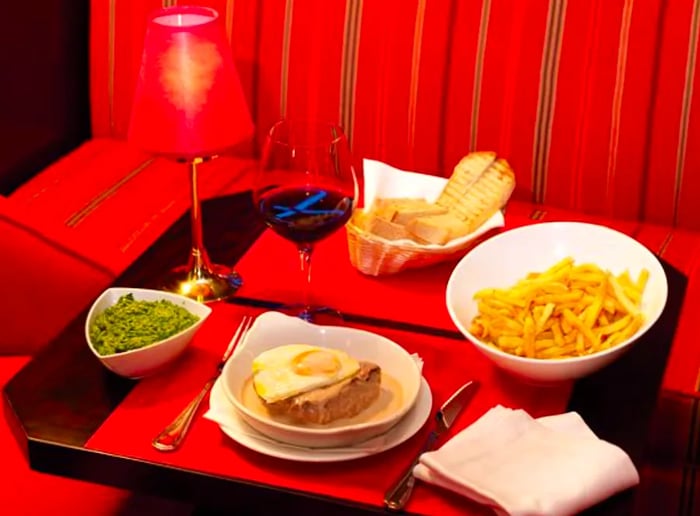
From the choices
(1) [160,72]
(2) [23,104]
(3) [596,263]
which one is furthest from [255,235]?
(2) [23,104]

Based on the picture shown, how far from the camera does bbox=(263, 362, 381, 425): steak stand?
1093 millimetres

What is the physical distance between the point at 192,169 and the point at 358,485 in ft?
1.75

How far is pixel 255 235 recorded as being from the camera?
5.21ft

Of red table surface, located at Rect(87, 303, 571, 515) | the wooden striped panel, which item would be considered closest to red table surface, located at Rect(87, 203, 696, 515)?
red table surface, located at Rect(87, 303, 571, 515)

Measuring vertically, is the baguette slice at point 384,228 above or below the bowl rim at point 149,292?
above

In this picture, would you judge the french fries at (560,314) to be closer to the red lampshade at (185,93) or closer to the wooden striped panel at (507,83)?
the red lampshade at (185,93)

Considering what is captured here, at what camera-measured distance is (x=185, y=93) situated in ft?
4.57

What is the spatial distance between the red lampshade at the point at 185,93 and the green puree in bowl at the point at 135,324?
0.76 feet

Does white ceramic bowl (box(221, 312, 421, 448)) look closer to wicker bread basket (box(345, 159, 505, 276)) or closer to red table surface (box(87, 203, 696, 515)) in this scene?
red table surface (box(87, 203, 696, 515))

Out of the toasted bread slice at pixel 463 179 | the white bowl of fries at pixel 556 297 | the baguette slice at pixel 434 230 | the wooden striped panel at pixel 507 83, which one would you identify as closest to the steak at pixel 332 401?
the white bowl of fries at pixel 556 297

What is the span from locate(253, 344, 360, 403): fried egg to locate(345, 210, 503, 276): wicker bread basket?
0.27 metres

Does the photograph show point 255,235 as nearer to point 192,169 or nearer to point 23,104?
point 192,169

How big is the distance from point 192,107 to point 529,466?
640mm

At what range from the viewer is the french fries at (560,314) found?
1.21 metres
